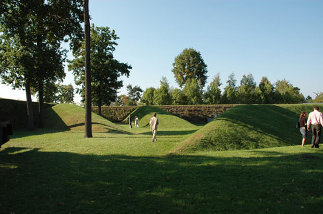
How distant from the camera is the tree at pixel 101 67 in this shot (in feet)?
137

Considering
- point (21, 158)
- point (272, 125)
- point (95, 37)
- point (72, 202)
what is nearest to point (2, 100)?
point (95, 37)

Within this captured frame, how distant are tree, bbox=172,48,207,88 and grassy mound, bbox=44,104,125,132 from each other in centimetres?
5332

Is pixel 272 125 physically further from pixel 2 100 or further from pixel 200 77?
pixel 200 77

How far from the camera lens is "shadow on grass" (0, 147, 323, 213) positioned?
19.0 feet

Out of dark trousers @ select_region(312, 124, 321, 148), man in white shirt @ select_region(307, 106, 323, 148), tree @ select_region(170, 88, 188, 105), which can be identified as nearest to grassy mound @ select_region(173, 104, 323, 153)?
dark trousers @ select_region(312, 124, 321, 148)

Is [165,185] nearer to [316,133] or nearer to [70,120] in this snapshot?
[316,133]

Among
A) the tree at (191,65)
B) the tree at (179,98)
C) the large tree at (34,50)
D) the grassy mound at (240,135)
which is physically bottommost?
the grassy mound at (240,135)

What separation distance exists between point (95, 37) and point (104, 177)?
39.0 meters

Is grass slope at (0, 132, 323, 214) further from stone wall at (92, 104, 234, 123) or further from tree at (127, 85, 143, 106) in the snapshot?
tree at (127, 85, 143, 106)

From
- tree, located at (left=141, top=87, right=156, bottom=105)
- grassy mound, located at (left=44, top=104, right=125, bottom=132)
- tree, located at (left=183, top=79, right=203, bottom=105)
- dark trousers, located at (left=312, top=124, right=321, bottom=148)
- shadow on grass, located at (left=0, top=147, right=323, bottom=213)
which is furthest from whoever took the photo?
tree, located at (left=141, top=87, right=156, bottom=105)

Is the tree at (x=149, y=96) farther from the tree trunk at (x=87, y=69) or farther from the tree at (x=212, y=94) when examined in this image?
the tree trunk at (x=87, y=69)

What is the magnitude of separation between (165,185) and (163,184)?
4.6 inches

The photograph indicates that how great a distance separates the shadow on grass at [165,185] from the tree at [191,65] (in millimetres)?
72422

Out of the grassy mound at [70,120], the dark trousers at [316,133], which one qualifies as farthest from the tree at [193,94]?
the dark trousers at [316,133]
